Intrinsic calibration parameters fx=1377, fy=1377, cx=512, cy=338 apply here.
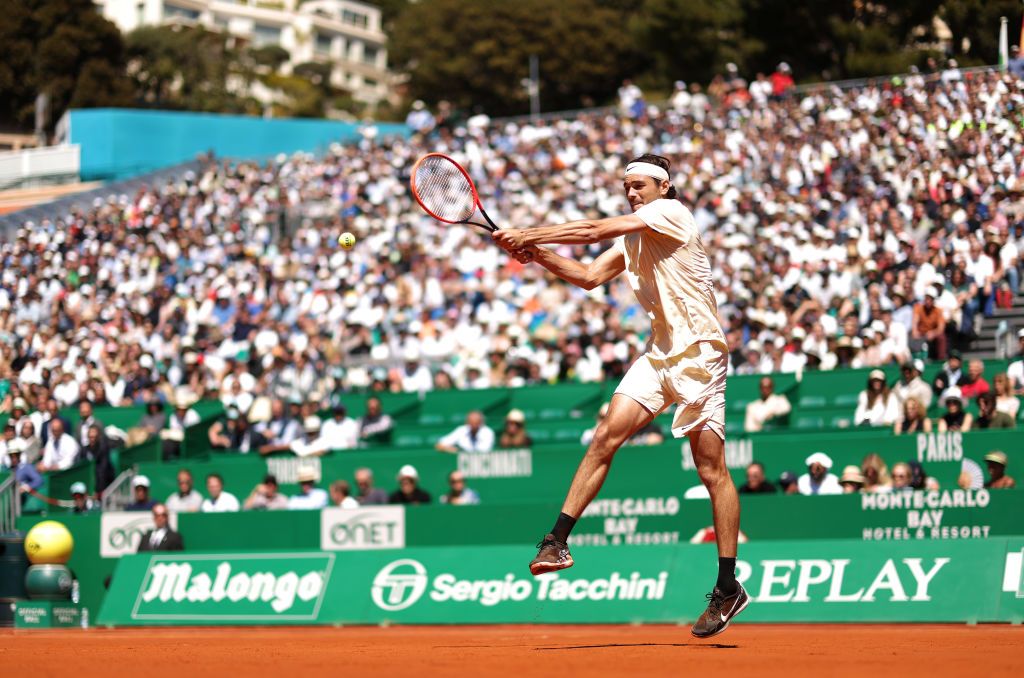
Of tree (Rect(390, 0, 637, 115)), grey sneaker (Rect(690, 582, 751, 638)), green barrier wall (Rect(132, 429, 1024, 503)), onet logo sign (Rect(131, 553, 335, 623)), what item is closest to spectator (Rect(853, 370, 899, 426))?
green barrier wall (Rect(132, 429, 1024, 503))

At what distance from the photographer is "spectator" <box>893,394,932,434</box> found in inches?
556

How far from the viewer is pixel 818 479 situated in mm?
13953

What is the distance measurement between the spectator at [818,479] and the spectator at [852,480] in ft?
0.45

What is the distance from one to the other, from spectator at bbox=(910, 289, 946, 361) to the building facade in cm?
7750

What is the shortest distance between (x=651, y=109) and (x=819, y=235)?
9.72 meters

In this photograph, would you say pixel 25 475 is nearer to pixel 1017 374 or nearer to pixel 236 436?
pixel 236 436

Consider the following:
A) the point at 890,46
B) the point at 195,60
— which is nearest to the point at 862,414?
the point at 890,46

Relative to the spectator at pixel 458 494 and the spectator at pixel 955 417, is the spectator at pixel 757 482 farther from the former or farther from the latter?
the spectator at pixel 458 494

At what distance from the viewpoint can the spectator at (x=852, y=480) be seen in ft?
44.1

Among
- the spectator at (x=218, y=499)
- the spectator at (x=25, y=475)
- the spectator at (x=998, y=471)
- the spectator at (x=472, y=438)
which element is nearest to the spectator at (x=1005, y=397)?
the spectator at (x=998, y=471)

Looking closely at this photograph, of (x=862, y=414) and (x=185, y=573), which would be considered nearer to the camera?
(x=185, y=573)

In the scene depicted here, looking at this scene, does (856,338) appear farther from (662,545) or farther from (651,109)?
(651,109)

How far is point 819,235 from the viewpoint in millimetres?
20078

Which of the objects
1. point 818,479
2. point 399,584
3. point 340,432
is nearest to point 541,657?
point 399,584
